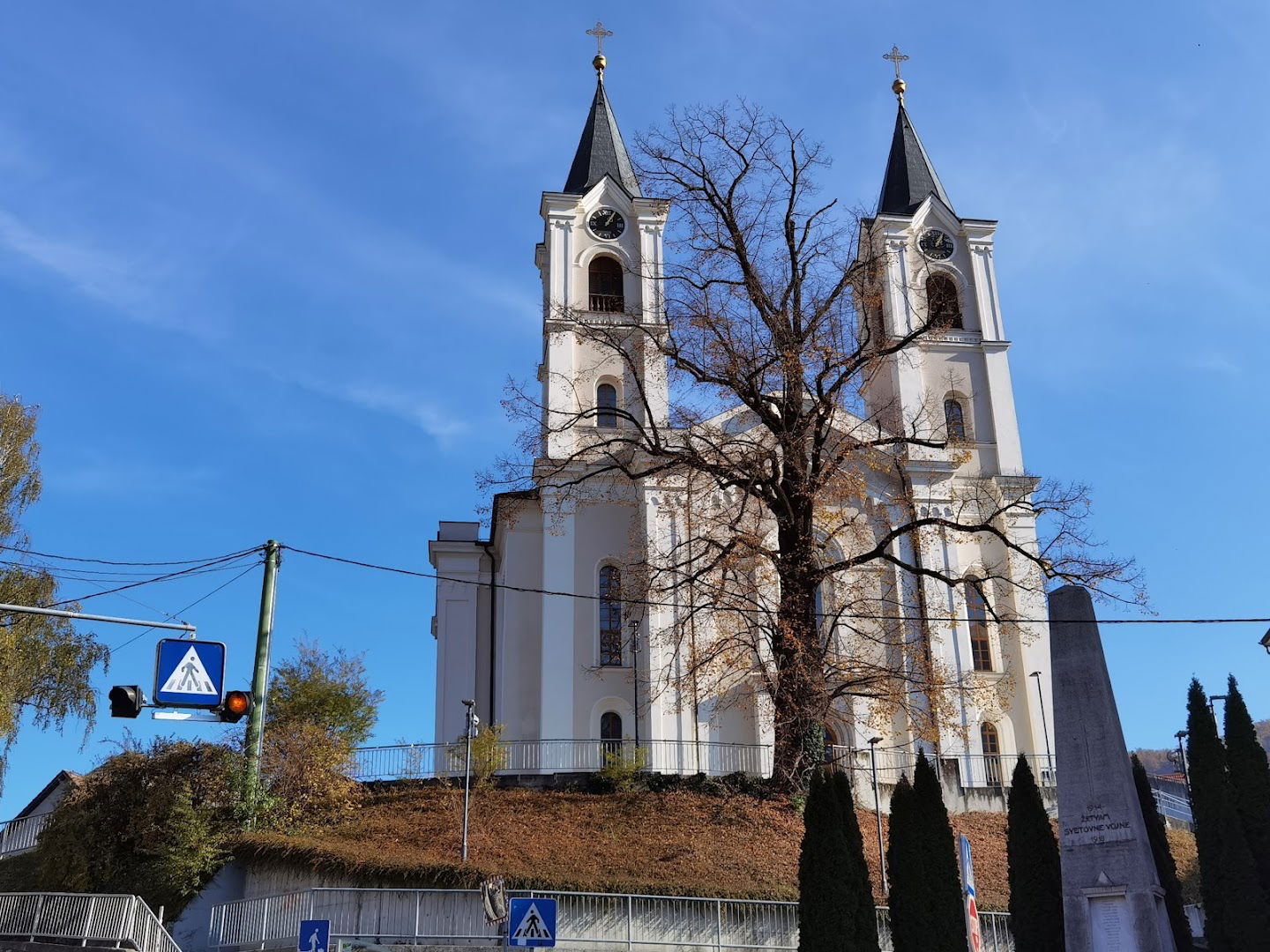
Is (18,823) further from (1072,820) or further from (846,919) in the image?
(1072,820)

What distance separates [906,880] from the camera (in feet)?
64.1

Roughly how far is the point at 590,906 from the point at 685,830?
6408 millimetres

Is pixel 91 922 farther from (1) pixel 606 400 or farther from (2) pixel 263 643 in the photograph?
(1) pixel 606 400

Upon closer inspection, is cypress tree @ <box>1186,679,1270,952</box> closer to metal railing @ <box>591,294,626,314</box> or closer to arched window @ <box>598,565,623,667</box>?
arched window @ <box>598,565,623,667</box>

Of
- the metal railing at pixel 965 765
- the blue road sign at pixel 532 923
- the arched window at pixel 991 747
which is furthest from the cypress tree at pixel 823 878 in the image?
the arched window at pixel 991 747

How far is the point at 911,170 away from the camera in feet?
151

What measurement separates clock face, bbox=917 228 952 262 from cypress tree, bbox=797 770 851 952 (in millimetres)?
28151

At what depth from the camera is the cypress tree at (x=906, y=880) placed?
757 inches

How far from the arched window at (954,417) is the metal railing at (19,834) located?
27765 mm

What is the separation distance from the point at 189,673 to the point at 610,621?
22.3 meters

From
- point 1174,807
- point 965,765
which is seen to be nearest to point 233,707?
point 965,765

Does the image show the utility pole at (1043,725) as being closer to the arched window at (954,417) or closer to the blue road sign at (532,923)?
the arched window at (954,417)

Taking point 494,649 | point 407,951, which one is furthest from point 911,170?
point 407,951

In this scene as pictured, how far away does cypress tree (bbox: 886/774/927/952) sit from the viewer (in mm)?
19219
